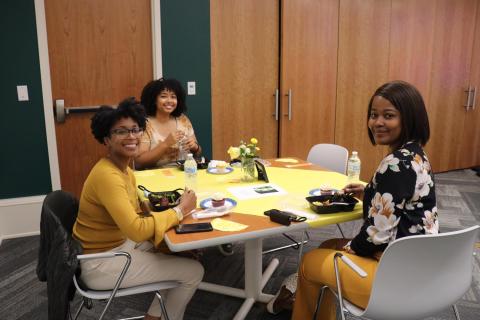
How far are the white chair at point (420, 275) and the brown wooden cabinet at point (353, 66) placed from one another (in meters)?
2.88

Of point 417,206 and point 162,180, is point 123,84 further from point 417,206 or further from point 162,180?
point 417,206

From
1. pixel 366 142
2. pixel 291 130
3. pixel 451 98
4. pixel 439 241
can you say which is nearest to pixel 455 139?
pixel 451 98

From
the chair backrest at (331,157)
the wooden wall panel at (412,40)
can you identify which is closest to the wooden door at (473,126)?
the wooden wall panel at (412,40)

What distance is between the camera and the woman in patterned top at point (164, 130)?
9.70 feet

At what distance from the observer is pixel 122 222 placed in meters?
1.66

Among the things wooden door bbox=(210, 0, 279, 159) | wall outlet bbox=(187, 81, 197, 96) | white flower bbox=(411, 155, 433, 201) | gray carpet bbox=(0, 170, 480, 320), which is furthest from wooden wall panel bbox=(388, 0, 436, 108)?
white flower bbox=(411, 155, 433, 201)

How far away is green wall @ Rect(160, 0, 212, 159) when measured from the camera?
3735 mm

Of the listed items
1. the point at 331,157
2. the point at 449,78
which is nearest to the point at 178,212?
the point at 331,157

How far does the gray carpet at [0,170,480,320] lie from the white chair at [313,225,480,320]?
93 cm

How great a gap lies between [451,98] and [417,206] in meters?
4.25

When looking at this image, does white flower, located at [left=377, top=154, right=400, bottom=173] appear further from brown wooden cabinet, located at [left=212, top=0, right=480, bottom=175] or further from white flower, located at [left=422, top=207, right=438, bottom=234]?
brown wooden cabinet, located at [left=212, top=0, right=480, bottom=175]

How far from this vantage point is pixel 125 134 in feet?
6.04

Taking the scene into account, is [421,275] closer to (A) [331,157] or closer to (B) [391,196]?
(B) [391,196]

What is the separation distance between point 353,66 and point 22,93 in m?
3.28
